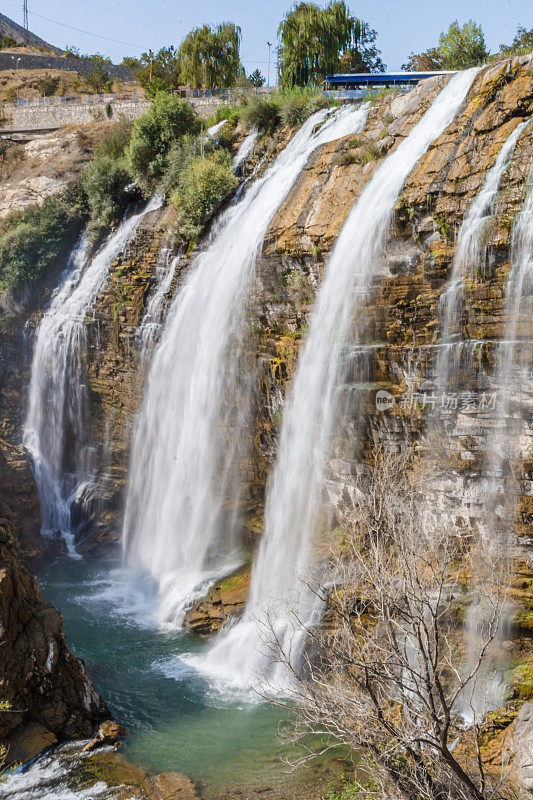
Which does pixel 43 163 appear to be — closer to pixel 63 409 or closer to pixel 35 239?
pixel 35 239

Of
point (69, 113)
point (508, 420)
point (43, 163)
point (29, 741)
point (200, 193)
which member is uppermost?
point (69, 113)

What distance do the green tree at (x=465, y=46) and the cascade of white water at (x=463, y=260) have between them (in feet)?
63.4

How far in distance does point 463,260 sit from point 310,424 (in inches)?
203

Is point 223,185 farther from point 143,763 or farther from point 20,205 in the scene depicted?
point 143,763

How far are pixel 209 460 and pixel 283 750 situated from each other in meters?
8.68

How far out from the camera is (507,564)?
38.2 ft

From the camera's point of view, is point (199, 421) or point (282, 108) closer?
point (199, 421)

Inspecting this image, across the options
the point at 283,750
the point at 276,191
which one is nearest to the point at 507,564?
the point at 283,750

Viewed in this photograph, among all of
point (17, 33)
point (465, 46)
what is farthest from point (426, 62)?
point (17, 33)

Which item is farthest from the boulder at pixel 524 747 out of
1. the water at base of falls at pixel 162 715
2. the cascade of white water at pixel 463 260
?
the cascade of white water at pixel 463 260

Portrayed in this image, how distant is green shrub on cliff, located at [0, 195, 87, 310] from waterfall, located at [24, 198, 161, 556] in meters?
2.37

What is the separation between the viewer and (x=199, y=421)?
1836 centimetres

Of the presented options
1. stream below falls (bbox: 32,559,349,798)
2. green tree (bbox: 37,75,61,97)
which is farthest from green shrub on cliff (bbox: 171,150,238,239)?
green tree (bbox: 37,75,61,97)

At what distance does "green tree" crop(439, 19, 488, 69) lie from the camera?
94.7 ft
